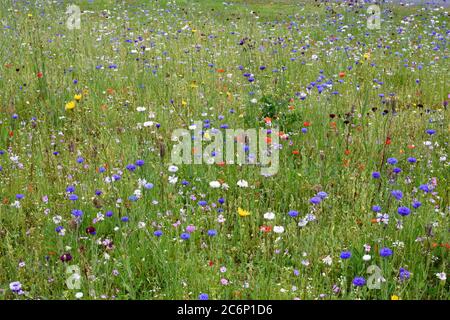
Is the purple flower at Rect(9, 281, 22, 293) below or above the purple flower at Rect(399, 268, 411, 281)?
above

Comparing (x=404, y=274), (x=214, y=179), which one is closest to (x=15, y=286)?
(x=214, y=179)

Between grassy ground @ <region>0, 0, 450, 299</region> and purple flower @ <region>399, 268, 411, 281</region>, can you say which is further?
grassy ground @ <region>0, 0, 450, 299</region>

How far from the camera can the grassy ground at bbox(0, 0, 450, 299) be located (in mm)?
2520

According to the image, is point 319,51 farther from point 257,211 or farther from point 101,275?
point 101,275

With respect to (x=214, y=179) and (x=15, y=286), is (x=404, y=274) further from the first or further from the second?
(x=15, y=286)

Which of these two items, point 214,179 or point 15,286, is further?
point 214,179

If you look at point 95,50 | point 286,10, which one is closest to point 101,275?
point 95,50

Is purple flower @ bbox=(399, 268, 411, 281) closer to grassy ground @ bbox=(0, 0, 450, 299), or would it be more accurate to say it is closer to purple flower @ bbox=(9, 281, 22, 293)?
grassy ground @ bbox=(0, 0, 450, 299)

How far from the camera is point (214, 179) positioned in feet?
11.2

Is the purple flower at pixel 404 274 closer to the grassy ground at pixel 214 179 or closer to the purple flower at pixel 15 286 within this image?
the grassy ground at pixel 214 179

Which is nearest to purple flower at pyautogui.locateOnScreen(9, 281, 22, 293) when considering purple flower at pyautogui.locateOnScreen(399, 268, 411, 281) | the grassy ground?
the grassy ground

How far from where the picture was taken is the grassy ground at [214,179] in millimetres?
2520

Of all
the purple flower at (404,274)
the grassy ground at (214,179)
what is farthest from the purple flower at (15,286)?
the purple flower at (404,274)

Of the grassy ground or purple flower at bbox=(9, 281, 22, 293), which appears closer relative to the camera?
purple flower at bbox=(9, 281, 22, 293)
